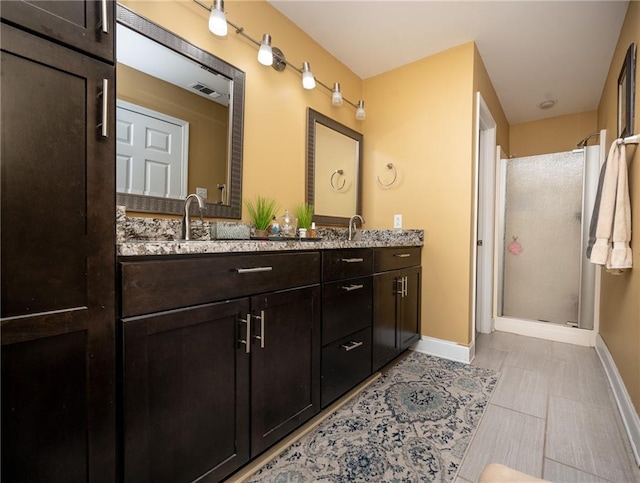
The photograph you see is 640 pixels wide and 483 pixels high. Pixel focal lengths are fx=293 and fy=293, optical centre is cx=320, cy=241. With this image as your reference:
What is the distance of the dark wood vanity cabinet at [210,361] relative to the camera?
0.82 metres

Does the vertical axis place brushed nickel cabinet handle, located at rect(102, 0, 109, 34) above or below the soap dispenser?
above

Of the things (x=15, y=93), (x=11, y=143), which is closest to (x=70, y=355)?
(x=11, y=143)

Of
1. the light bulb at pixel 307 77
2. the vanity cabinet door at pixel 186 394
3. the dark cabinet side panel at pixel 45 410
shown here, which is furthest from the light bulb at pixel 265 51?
the dark cabinet side panel at pixel 45 410

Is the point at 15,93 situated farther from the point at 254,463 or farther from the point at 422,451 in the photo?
the point at 422,451

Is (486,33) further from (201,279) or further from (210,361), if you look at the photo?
(210,361)

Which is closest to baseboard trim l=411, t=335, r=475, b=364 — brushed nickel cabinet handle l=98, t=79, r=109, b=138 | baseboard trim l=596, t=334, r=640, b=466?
baseboard trim l=596, t=334, r=640, b=466

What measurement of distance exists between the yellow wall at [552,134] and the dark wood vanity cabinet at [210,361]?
3891 mm

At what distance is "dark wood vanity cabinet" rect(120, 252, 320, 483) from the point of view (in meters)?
0.82

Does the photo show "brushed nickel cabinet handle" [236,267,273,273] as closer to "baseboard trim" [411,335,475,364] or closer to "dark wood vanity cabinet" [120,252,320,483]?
"dark wood vanity cabinet" [120,252,320,483]

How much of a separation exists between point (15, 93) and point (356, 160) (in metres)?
2.32

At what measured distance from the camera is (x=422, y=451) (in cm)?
129

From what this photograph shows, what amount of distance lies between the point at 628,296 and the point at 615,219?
17.4 inches

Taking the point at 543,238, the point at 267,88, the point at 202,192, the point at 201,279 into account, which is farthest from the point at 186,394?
the point at 543,238

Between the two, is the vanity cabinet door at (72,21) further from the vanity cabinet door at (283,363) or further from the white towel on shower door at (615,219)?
the white towel on shower door at (615,219)
